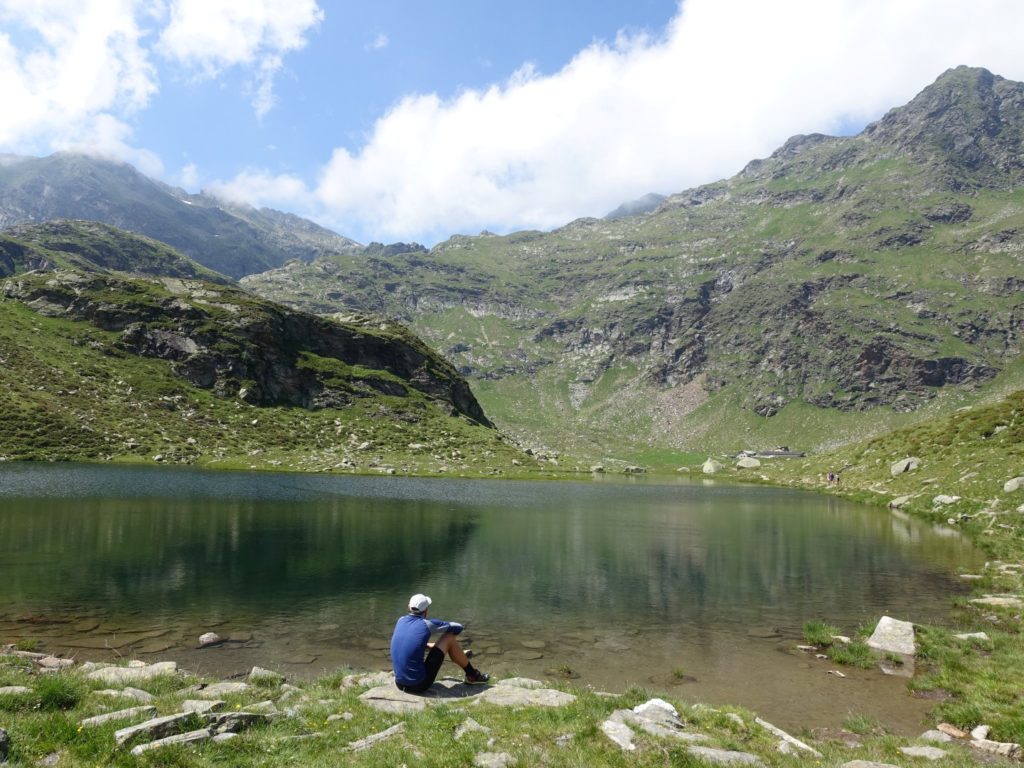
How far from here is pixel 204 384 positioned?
145 metres

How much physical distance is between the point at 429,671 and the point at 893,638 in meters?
18.9

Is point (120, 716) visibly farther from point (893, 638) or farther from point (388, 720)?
point (893, 638)

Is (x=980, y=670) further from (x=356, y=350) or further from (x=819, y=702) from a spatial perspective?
(x=356, y=350)

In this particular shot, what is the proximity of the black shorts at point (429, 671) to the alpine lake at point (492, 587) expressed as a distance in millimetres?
5164

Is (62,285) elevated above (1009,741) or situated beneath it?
elevated above

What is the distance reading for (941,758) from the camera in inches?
495

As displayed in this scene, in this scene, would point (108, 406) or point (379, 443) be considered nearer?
point (108, 406)

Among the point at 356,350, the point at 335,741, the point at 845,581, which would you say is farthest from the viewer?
the point at 356,350

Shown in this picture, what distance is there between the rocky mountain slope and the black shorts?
106493mm

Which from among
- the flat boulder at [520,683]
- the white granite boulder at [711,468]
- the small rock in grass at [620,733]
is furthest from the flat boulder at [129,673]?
the white granite boulder at [711,468]

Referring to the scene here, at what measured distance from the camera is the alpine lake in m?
20.7

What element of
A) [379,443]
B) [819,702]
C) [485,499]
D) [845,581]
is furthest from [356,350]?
[819,702]

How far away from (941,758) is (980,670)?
9.83 meters

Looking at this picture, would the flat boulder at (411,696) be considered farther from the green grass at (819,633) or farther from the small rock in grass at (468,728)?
the green grass at (819,633)
